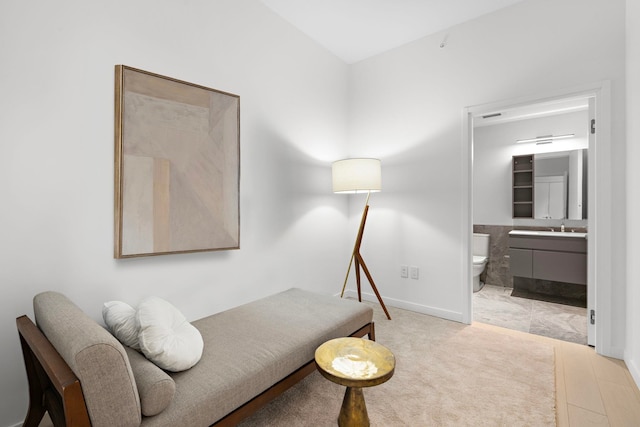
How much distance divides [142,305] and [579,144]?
15.8ft

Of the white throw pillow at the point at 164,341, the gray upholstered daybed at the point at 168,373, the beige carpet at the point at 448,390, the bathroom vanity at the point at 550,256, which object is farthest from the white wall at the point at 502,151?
the white throw pillow at the point at 164,341

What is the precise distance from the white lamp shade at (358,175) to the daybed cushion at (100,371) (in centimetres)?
209

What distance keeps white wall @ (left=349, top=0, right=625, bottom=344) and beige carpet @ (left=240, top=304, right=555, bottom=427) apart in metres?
0.58

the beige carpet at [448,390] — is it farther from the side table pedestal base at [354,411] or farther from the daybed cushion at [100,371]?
the daybed cushion at [100,371]

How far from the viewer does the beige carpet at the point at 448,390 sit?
158cm

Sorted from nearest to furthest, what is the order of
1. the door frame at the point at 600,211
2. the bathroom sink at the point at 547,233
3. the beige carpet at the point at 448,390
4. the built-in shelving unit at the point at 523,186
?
the beige carpet at the point at 448,390, the door frame at the point at 600,211, the bathroom sink at the point at 547,233, the built-in shelving unit at the point at 523,186

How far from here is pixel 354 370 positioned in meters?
1.40

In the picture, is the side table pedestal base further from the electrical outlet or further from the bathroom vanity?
the bathroom vanity

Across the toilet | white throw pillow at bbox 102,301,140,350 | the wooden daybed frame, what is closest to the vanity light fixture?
the toilet

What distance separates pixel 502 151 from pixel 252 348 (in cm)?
422

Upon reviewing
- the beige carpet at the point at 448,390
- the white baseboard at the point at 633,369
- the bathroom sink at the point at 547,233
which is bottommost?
the beige carpet at the point at 448,390

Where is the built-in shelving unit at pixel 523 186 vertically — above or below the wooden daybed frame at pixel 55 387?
above

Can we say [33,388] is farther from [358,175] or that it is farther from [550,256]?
[550,256]

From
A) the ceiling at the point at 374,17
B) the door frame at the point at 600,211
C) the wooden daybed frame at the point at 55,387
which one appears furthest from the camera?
the ceiling at the point at 374,17
